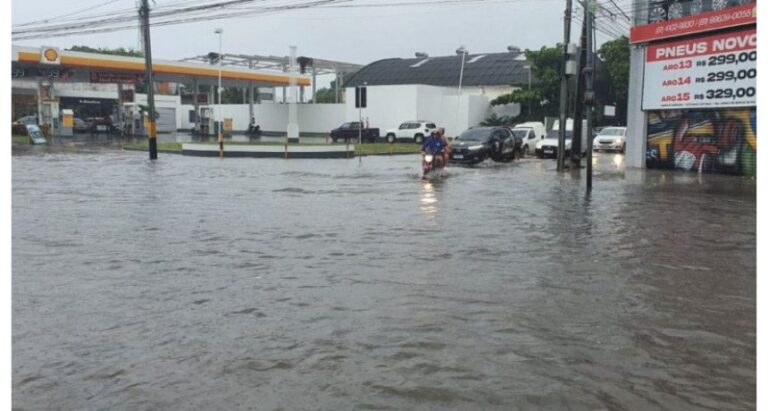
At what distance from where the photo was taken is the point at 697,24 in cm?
2153

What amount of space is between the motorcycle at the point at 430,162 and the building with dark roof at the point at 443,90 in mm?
26899

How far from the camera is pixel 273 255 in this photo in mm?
8812

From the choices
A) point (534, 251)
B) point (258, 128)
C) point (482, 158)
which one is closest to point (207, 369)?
point (534, 251)

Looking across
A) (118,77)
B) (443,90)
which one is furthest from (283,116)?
(118,77)

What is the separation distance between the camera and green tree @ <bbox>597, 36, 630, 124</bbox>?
1936 inches

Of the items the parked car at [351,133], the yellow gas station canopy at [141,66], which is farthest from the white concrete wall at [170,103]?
the parked car at [351,133]

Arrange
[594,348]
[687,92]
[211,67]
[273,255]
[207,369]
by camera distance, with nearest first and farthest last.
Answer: [207,369] → [594,348] → [273,255] → [687,92] → [211,67]

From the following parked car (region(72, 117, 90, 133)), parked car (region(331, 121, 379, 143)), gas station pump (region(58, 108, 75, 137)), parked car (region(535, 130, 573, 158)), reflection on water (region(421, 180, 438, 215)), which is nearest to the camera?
reflection on water (region(421, 180, 438, 215))

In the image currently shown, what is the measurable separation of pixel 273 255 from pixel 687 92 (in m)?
18.0

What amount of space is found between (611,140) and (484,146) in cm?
1185

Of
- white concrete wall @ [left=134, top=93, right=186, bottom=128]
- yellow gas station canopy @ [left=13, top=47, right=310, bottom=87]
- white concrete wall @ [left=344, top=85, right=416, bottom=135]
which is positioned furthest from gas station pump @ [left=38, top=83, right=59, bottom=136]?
white concrete wall @ [left=344, top=85, right=416, bottom=135]

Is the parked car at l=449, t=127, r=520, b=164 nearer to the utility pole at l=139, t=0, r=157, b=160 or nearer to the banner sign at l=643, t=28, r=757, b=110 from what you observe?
the banner sign at l=643, t=28, r=757, b=110

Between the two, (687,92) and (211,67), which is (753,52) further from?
(211,67)

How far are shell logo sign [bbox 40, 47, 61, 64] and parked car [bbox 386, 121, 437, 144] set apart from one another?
64.9ft
